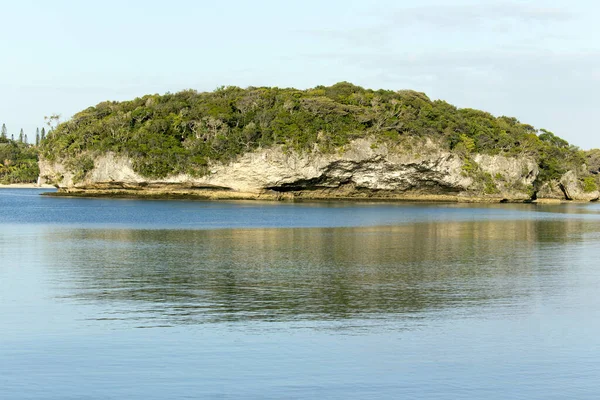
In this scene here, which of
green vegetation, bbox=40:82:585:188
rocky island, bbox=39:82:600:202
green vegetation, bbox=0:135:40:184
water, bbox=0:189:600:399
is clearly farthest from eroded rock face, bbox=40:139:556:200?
green vegetation, bbox=0:135:40:184

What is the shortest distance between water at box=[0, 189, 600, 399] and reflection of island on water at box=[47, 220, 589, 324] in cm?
9

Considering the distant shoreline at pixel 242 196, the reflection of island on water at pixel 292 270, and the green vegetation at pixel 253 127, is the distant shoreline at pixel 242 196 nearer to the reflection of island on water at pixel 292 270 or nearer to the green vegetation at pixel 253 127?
the green vegetation at pixel 253 127

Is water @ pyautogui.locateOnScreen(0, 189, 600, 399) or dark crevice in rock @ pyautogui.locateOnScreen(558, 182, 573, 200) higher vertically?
dark crevice in rock @ pyautogui.locateOnScreen(558, 182, 573, 200)

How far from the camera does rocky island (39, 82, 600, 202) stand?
89562 mm

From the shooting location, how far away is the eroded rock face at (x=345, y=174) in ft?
293

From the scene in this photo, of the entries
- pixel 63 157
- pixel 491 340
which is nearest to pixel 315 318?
pixel 491 340

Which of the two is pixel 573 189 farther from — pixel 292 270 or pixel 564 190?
pixel 292 270

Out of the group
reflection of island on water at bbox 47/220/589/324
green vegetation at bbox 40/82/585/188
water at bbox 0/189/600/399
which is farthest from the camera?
green vegetation at bbox 40/82/585/188

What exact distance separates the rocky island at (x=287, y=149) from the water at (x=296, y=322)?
192ft

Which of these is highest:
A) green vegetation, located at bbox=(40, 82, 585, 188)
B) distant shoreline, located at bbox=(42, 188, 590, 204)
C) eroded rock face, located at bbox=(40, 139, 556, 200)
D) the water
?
green vegetation, located at bbox=(40, 82, 585, 188)

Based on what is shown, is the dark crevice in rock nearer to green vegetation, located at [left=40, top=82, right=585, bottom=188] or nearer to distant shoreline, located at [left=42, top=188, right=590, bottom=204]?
green vegetation, located at [left=40, top=82, right=585, bottom=188]

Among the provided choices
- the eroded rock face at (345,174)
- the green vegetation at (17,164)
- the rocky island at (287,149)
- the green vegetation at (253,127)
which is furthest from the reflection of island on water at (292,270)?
the green vegetation at (17,164)

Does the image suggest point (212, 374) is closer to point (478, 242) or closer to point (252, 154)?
point (478, 242)

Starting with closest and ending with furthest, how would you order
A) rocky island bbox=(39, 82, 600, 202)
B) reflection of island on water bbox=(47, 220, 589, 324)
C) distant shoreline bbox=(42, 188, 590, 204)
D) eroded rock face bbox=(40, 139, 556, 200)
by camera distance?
reflection of island on water bbox=(47, 220, 589, 324), eroded rock face bbox=(40, 139, 556, 200), rocky island bbox=(39, 82, 600, 202), distant shoreline bbox=(42, 188, 590, 204)
